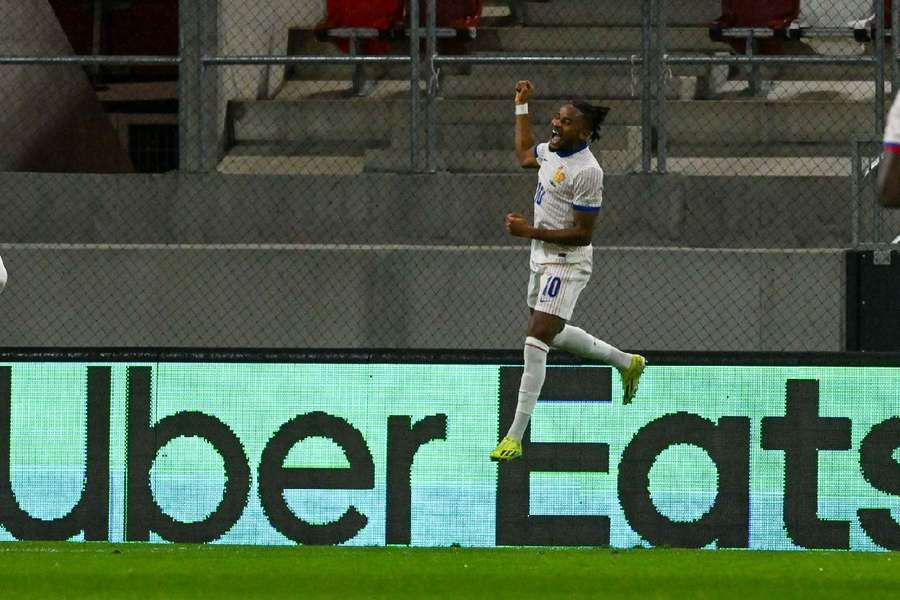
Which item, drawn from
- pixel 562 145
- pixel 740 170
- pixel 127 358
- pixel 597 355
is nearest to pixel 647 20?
pixel 740 170

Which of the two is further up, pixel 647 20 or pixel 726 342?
pixel 647 20

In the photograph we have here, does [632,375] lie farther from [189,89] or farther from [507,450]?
[189,89]

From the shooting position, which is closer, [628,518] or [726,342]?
[628,518]

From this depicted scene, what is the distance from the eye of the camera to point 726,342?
11555mm

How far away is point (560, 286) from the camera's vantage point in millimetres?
9641

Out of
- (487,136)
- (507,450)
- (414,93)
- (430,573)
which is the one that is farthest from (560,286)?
(487,136)

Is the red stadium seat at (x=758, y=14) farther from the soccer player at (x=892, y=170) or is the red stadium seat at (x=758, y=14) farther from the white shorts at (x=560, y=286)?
the soccer player at (x=892, y=170)

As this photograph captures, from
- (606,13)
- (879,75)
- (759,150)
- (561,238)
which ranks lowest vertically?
(561,238)

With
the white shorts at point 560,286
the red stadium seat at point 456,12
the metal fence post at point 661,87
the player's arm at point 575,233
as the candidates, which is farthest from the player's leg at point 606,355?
the red stadium seat at point 456,12

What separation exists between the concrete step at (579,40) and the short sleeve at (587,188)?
187 inches

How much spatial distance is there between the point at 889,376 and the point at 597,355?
1.54m

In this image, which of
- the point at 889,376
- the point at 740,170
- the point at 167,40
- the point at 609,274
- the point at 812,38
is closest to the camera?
the point at 889,376

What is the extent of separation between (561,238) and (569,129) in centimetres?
58

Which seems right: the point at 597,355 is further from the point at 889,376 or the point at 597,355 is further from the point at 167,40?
the point at 167,40
